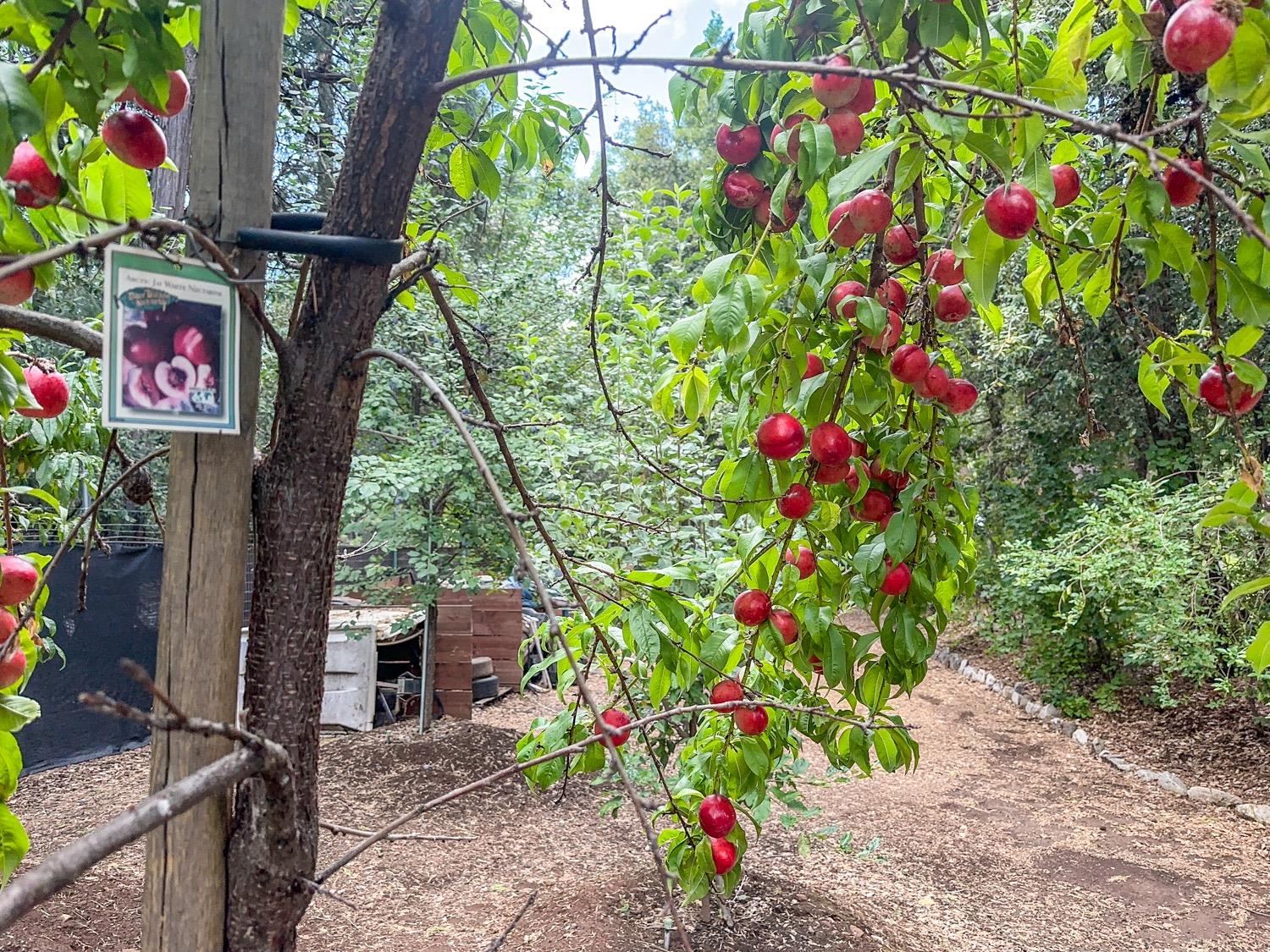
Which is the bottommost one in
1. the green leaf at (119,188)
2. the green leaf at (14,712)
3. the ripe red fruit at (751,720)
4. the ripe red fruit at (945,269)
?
the ripe red fruit at (751,720)

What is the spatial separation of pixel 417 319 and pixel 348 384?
4342 millimetres

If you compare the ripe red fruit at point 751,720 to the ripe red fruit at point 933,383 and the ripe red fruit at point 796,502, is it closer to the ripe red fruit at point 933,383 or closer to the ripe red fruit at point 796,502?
the ripe red fruit at point 796,502

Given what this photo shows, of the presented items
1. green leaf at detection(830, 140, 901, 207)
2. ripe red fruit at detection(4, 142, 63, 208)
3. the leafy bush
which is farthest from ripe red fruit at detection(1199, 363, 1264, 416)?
the leafy bush

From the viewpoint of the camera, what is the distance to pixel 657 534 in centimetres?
306

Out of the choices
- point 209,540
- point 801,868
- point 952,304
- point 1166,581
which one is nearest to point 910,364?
point 952,304

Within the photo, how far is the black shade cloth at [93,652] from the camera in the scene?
16.0 feet

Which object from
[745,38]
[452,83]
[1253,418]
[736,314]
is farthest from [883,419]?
[1253,418]

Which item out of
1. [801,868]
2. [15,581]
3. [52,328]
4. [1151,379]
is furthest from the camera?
[801,868]

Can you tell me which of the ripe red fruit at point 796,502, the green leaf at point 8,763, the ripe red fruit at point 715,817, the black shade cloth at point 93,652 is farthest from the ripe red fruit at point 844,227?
the black shade cloth at point 93,652

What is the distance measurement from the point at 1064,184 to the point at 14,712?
1648 mm

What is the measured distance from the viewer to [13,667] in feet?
3.43

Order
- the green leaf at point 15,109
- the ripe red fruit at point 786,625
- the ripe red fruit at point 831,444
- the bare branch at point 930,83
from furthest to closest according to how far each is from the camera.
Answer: the ripe red fruit at point 786,625
the ripe red fruit at point 831,444
the green leaf at point 15,109
the bare branch at point 930,83

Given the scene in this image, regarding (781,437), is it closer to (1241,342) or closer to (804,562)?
(804,562)

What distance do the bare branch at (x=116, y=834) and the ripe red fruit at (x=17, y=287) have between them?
0.68 m
